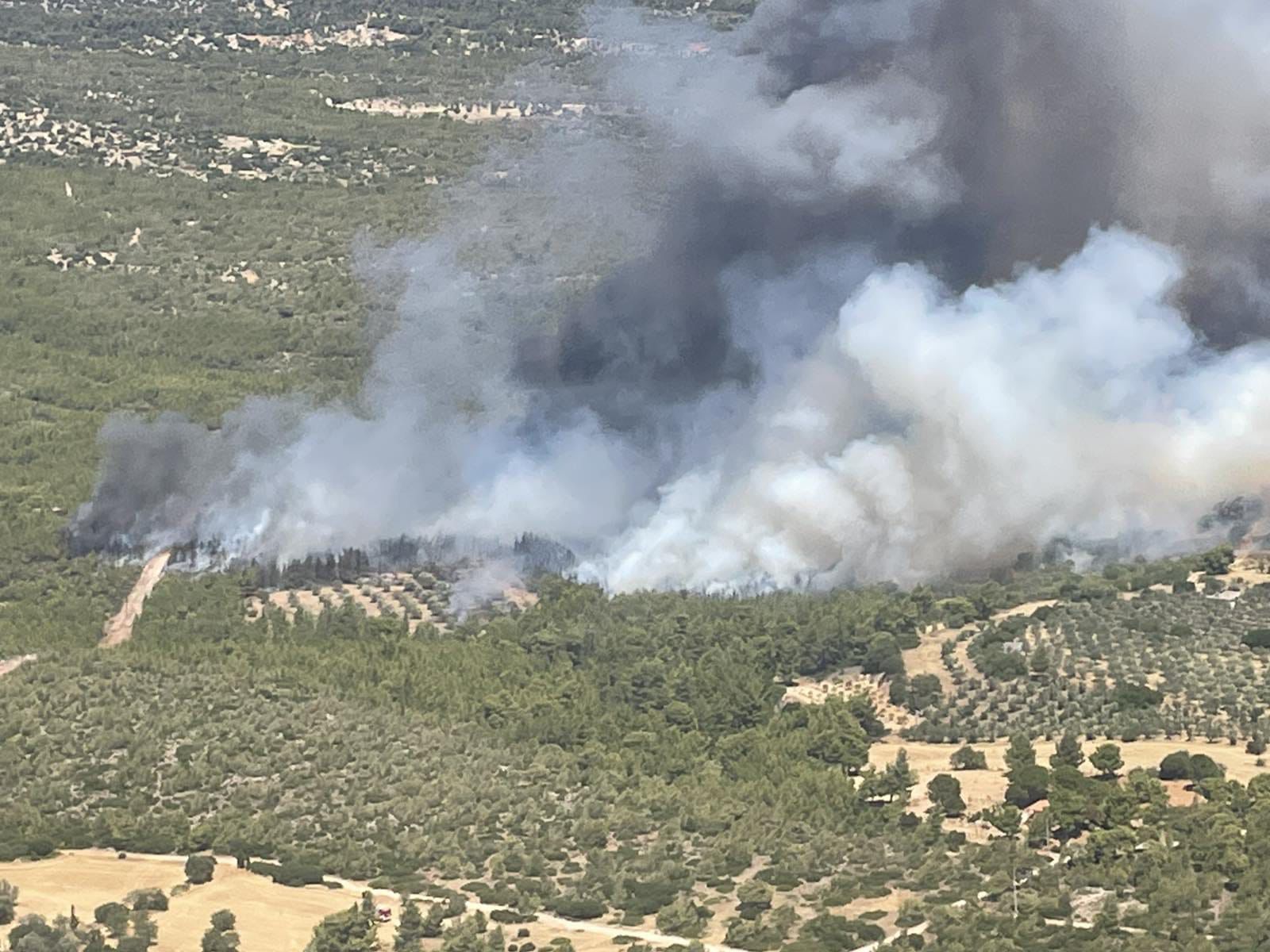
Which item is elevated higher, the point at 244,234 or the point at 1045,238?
the point at 244,234

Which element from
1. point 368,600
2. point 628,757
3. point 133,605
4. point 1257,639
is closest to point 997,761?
point 628,757

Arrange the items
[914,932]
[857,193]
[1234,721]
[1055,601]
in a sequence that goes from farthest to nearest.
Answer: [857,193] → [1055,601] → [1234,721] → [914,932]

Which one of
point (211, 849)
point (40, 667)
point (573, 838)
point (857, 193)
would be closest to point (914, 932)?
point (573, 838)

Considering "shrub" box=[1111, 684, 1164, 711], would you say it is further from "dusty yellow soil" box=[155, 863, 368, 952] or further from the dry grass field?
"dusty yellow soil" box=[155, 863, 368, 952]

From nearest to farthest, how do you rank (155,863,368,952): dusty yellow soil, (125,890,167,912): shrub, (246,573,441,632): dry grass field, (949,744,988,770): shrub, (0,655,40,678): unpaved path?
1. (155,863,368,952): dusty yellow soil
2. (125,890,167,912): shrub
3. (949,744,988,770): shrub
4. (0,655,40,678): unpaved path
5. (246,573,441,632): dry grass field

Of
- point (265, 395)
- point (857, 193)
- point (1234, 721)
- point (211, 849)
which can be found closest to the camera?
point (211, 849)

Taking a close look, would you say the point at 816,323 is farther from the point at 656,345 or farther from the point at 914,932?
the point at 914,932

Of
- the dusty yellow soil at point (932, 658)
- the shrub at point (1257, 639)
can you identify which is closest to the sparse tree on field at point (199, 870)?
the dusty yellow soil at point (932, 658)

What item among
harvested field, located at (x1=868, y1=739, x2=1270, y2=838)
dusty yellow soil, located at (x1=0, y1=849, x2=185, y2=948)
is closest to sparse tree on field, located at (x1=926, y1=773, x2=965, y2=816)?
harvested field, located at (x1=868, y1=739, x2=1270, y2=838)

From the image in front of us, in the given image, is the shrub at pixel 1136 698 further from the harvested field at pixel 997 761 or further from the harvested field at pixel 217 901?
the harvested field at pixel 217 901
